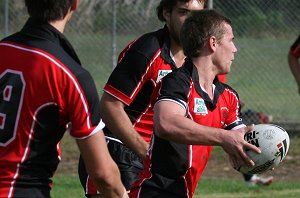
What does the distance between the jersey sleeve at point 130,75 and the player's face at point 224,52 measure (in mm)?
1105

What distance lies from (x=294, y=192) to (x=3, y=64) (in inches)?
254

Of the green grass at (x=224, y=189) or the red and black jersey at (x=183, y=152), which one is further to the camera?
the green grass at (x=224, y=189)

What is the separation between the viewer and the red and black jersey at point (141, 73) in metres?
6.18

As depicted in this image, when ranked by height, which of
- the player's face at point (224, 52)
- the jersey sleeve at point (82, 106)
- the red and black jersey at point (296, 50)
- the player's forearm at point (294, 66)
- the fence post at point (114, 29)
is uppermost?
the jersey sleeve at point (82, 106)

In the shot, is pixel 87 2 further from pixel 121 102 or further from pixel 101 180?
pixel 101 180

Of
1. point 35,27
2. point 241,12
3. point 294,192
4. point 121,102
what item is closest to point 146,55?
point 121,102

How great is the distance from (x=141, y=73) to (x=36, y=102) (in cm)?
217

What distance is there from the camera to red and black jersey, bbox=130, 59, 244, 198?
4988mm

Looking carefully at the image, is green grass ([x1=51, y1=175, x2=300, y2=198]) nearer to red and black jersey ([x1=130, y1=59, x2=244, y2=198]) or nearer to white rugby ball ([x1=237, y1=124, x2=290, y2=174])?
red and black jersey ([x1=130, y1=59, x2=244, y2=198])

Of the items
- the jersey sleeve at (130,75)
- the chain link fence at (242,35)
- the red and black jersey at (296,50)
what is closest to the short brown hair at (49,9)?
the jersey sleeve at (130,75)

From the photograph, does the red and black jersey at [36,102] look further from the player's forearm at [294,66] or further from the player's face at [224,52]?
the player's forearm at [294,66]

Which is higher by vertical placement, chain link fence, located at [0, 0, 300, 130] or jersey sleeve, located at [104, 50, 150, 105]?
jersey sleeve, located at [104, 50, 150, 105]

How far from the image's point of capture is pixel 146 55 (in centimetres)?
621

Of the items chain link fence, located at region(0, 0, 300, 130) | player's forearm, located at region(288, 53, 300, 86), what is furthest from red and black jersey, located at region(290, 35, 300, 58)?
chain link fence, located at region(0, 0, 300, 130)
